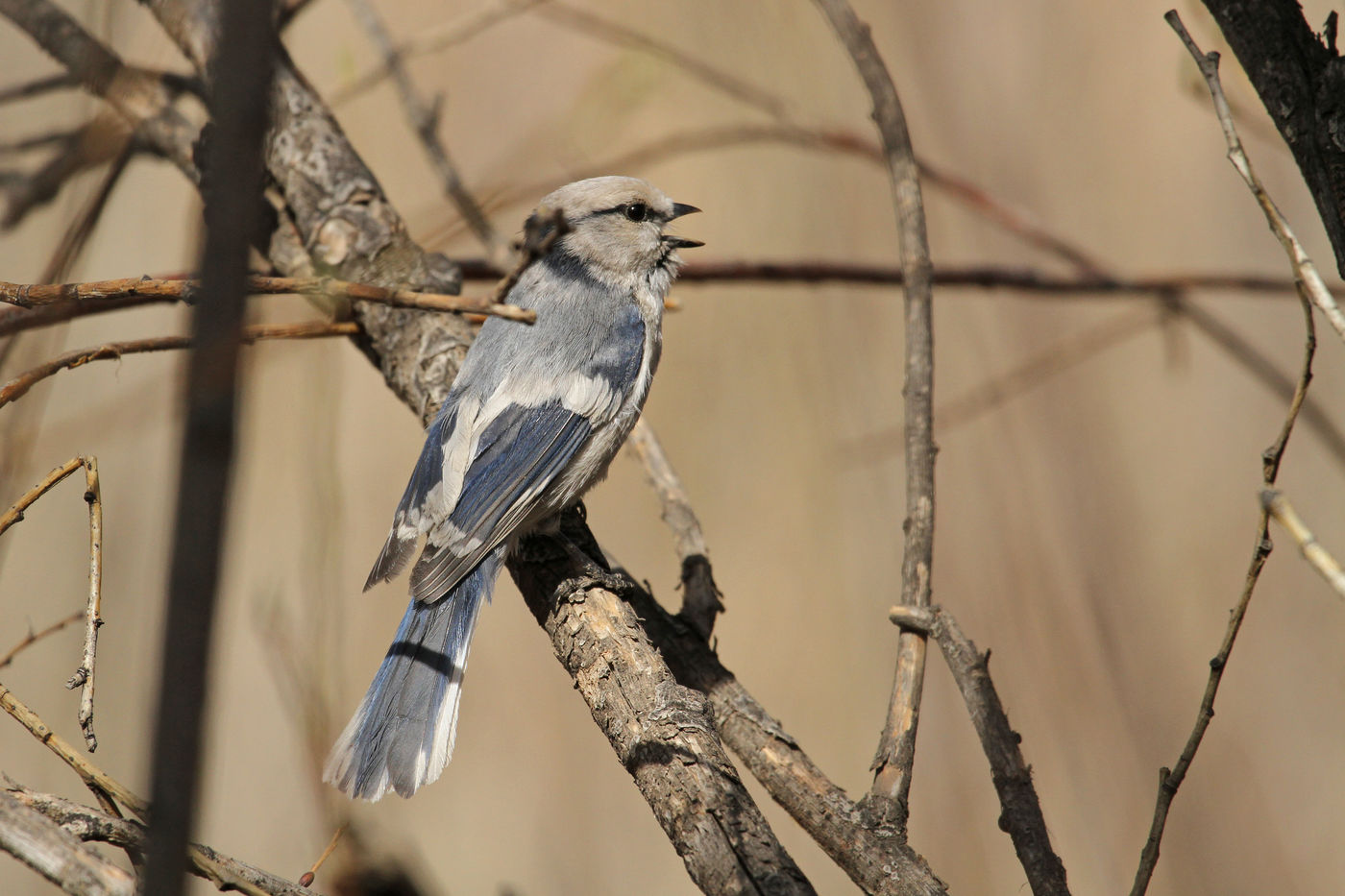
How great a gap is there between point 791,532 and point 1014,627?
152 centimetres

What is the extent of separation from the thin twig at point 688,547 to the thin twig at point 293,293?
3.07ft

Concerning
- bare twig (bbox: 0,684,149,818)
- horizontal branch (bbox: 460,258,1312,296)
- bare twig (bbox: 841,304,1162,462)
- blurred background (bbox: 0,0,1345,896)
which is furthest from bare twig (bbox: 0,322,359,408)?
bare twig (bbox: 841,304,1162,462)

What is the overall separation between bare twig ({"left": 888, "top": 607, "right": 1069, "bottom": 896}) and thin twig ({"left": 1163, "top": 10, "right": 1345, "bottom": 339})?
68 centimetres

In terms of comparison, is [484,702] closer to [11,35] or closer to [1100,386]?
[1100,386]

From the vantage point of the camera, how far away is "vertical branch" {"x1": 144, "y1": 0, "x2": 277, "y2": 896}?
1.61 feet

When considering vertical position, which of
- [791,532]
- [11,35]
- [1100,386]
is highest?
[11,35]

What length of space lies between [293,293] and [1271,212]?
3.80ft

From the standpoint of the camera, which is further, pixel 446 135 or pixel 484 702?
pixel 446 135

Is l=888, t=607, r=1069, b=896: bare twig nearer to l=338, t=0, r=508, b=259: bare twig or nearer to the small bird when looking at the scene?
the small bird

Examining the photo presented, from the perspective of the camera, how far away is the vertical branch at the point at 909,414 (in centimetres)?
143

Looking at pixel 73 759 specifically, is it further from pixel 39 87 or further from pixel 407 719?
pixel 39 87

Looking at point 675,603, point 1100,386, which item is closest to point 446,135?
point 675,603

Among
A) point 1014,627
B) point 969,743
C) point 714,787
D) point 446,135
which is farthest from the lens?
point 446,135

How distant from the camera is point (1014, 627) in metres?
2.83
